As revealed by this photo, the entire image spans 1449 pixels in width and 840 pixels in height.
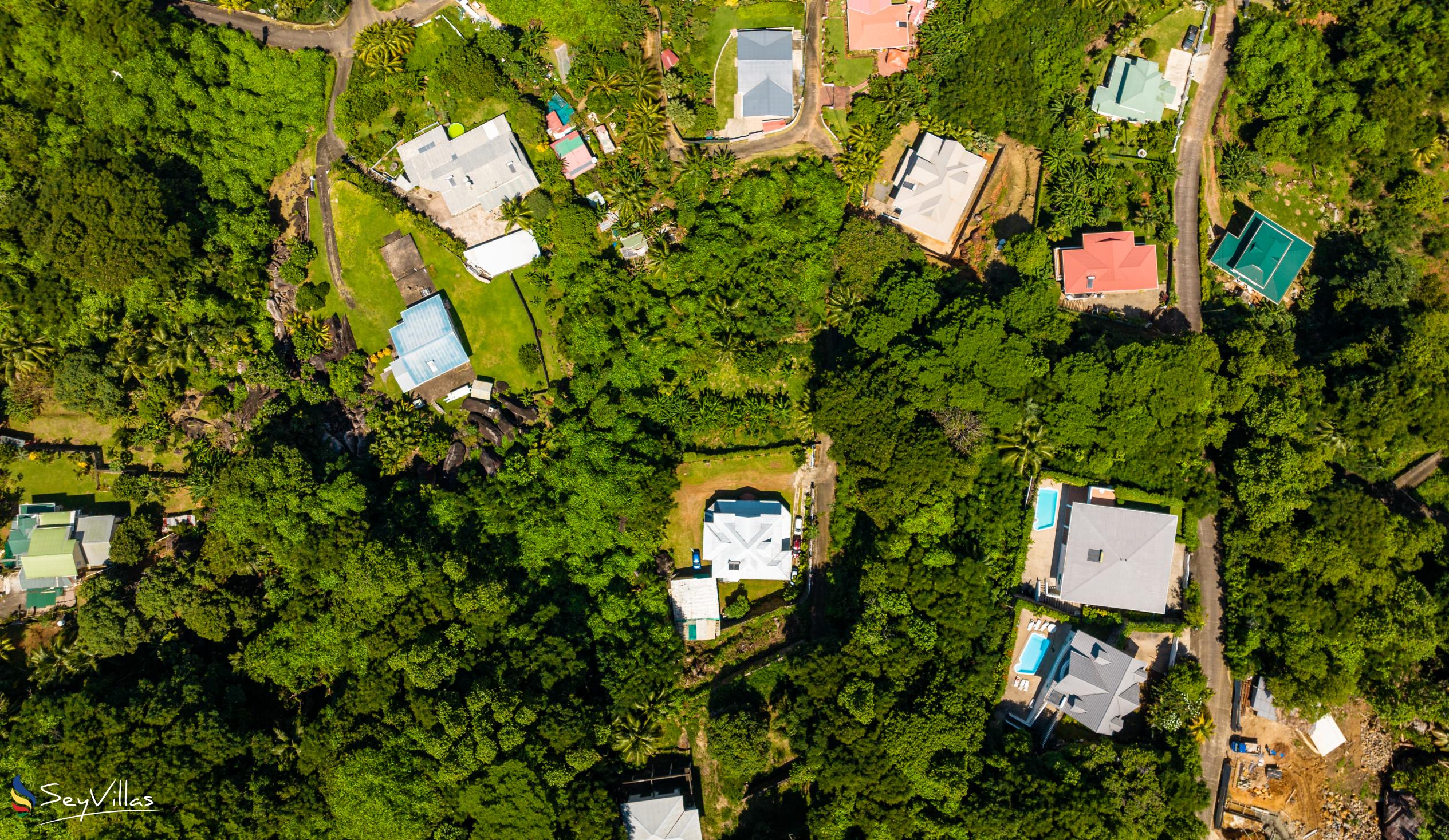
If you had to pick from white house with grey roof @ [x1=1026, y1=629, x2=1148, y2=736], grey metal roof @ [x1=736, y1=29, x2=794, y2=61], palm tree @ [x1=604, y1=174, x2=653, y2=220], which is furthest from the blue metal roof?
white house with grey roof @ [x1=1026, y1=629, x2=1148, y2=736]

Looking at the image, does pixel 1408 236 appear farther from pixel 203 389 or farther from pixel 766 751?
pixel 203 389

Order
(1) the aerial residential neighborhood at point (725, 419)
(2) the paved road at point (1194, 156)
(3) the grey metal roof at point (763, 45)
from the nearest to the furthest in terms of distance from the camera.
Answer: (1) the aerial residential neighborhood at point (725, 419) < (3) the grey metal roof at point (763, 45) < (2) the paved road at point (1194, 156)

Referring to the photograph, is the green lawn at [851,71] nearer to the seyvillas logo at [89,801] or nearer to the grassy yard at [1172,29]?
the grassy yard at [1172,29]

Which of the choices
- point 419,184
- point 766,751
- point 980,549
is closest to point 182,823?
point 766,751

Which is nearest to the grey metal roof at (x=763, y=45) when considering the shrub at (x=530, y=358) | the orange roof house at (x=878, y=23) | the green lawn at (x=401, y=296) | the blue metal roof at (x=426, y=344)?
the orange roof house at (x=878, y=23)

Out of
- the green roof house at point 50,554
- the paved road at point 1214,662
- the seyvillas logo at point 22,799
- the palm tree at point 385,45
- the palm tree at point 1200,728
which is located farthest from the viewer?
the palm tree at point 385,45

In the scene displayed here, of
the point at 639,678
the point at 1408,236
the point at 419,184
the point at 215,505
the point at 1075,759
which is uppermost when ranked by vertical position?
the point at 419,184
